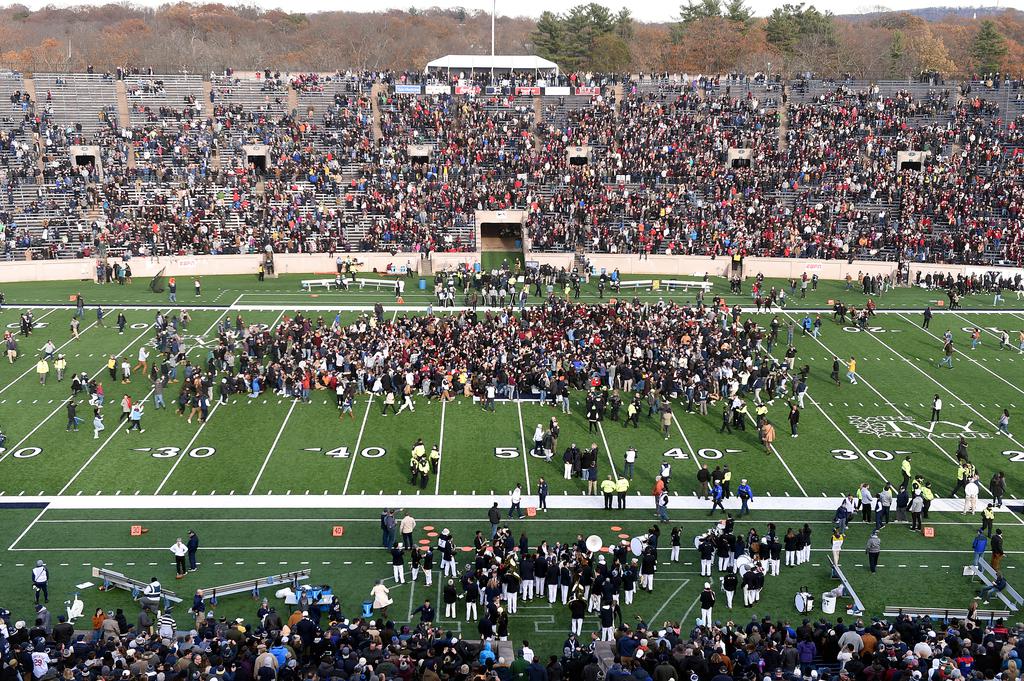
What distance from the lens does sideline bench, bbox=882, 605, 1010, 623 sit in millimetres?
19544

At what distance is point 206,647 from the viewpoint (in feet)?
53.6

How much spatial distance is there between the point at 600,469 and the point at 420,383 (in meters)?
8.20

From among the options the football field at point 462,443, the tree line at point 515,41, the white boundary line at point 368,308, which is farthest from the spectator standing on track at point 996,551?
the tree line at point 515,41

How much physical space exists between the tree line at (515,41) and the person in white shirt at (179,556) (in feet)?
217

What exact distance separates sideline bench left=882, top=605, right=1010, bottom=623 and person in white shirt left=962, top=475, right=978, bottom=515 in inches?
200

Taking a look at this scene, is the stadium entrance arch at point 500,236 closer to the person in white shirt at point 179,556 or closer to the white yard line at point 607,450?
the white yard line at point 607,450

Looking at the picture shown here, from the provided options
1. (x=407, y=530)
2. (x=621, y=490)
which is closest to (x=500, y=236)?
(x=621, y=490)

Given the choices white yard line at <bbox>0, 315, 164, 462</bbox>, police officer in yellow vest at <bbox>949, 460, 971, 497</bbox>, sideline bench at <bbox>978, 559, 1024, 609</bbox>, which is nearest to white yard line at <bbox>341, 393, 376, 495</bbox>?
white yard line at <bbox>0, 315, 164, 462</bbox>

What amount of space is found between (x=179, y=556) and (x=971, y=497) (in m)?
18.4

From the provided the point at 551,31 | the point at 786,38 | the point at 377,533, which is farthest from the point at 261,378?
the point at 786,38

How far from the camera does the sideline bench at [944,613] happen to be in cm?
1954

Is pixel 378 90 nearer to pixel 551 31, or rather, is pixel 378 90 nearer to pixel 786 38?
pixel 551 31

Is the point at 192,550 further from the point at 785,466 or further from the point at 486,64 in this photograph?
the point at 486,64

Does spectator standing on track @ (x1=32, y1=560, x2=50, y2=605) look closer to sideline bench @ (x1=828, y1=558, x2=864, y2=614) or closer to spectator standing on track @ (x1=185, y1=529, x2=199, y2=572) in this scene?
spectator standing on track @ (x1=185, y1=529, x2=199, y2=572)
